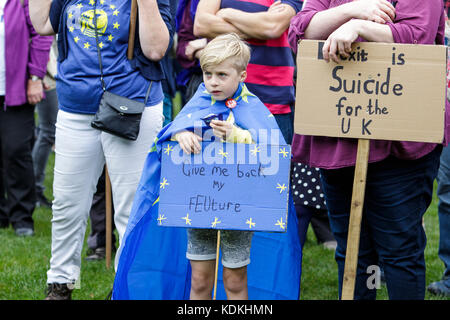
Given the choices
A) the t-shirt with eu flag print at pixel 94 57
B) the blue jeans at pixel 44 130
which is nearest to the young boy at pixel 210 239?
the t-shirt with eu flag print at pixel 94 57

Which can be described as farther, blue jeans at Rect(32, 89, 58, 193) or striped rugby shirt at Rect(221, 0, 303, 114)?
blue jeans at Rect(32, 89, 58, 193)

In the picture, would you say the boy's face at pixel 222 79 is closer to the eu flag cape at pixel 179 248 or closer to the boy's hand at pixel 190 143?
the eu flag cape at pixel 179 248

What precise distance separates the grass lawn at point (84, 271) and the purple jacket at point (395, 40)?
4.84 ft

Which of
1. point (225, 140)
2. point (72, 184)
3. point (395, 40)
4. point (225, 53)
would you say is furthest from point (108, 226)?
point (395, 40)

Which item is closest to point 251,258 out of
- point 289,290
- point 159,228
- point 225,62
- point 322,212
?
point 289,290

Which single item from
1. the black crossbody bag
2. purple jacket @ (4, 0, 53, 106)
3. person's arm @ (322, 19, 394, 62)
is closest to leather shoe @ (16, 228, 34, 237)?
purple jacket @ (4, 0, 53, 106)

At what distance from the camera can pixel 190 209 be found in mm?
3207

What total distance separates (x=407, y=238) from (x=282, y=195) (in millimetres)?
627

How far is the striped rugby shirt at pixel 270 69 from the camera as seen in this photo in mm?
4344

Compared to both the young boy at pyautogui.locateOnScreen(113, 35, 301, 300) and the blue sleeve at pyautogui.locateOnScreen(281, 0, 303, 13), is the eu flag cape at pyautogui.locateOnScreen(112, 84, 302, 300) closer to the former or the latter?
the young boy at pyautogui.locateOnScreen(113, 35, 301, 300)

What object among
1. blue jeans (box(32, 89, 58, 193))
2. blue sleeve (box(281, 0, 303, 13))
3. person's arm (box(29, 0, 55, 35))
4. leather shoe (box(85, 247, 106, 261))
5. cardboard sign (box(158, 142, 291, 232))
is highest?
Result: blue sleeve (box(281, 0, 303, 13))

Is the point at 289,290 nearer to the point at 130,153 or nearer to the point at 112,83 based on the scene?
the point at 130,153

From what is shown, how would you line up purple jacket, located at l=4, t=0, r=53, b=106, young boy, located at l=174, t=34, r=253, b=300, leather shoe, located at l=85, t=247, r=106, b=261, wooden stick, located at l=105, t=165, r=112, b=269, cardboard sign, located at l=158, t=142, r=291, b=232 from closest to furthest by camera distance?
cardboard sign, located at l=158, t=142, r=291, b=232, young boy, located at l=174, t=34, r=253, b=300, wooden stick, located at l=105, t=165, r=112, b=269, leather shoe, located at l=85, t=247, r=106, b=261, purple jacket, located at l=4, t=0, r=53, b=106

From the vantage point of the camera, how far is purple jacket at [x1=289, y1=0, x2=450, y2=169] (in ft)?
9.89
